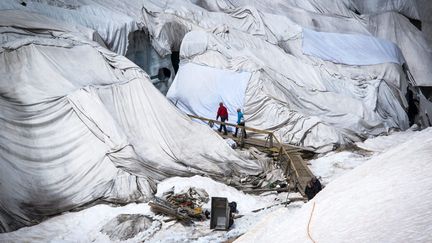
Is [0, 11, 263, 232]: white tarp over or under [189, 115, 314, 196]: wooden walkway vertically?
over

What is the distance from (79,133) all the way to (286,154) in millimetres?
5444

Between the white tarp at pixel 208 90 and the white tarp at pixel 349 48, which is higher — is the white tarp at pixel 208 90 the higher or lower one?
the lower one

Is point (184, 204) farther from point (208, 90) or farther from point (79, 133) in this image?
point (208, 90)

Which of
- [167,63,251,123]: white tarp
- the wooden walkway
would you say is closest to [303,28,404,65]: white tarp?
[167,63,251,123]: white tarp

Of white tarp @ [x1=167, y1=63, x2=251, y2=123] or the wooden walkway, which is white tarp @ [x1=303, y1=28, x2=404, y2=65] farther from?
the wooden walkway

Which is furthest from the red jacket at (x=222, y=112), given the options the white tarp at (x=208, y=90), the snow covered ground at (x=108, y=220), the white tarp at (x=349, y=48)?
the white tarp at (x=349, y=48)

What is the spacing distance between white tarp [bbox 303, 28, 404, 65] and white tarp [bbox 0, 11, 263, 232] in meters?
9.11

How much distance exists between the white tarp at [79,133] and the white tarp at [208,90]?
3392 millimetres

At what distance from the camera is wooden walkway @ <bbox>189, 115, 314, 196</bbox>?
10445 millimetres

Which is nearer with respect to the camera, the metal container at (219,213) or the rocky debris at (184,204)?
the metal container at (219,213)

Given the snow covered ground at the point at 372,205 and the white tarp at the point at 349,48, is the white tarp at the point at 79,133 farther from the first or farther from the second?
the white tarp at the point at 349,48

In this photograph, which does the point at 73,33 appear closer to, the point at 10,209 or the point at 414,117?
the point at 10,209

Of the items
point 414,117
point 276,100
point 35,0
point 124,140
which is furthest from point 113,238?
point 414,117

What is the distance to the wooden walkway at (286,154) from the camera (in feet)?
34.3
